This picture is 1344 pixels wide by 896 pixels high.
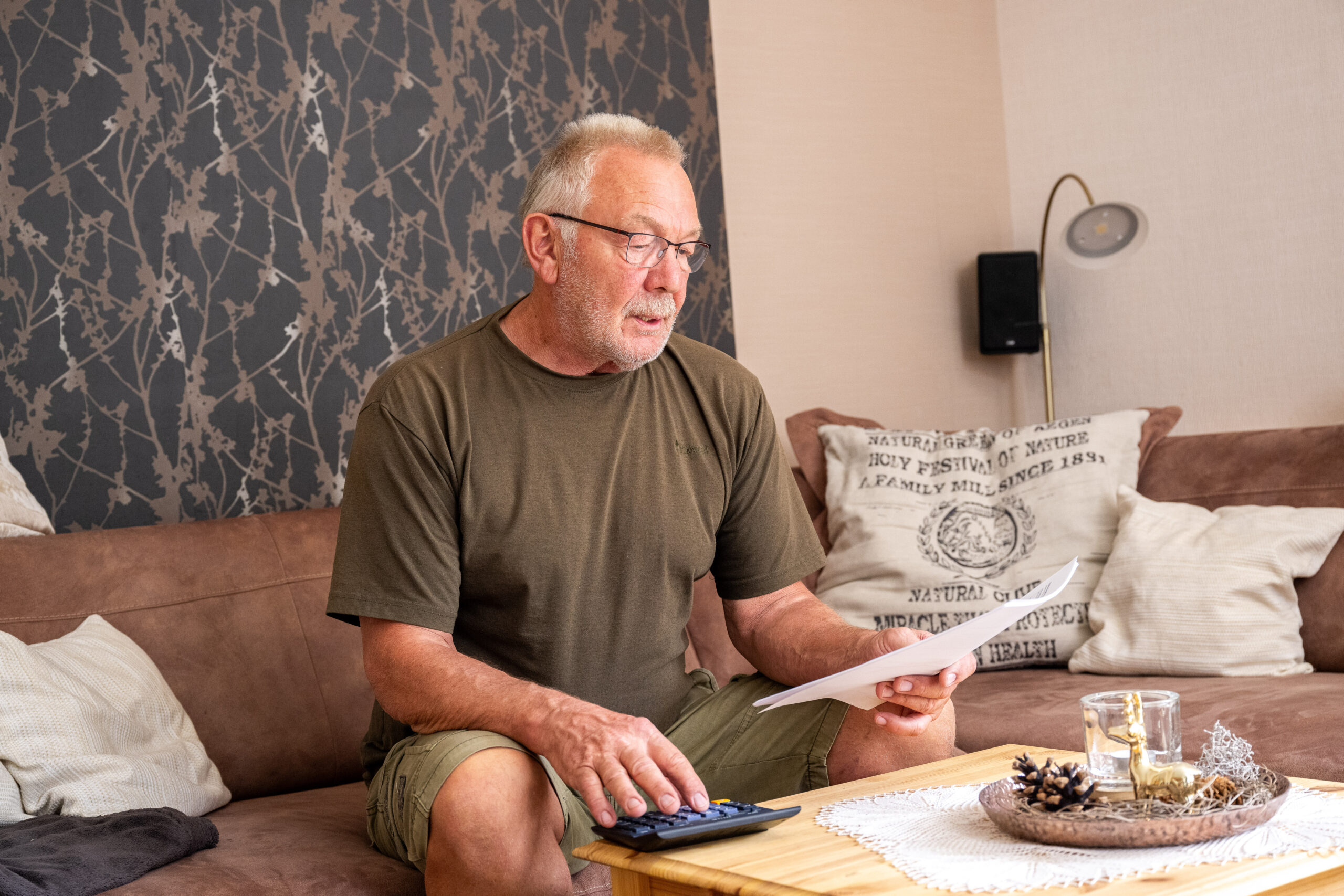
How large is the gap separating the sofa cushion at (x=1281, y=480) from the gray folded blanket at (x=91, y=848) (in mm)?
1940

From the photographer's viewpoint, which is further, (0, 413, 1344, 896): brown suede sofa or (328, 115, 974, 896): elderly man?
(0, 413, 1344, 896): brown suede sofa

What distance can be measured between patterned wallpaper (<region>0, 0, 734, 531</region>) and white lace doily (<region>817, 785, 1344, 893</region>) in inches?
59.9

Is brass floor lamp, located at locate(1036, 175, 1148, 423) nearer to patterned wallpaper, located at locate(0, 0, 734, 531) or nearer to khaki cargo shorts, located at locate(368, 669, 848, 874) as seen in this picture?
patterned wallpaper, located at locate(0, 0, 734, 531)

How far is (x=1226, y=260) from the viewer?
3328 mm

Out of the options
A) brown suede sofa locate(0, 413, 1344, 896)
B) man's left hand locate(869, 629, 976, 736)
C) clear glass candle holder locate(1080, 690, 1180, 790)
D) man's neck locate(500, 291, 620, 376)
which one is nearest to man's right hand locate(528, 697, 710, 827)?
man's left hand locate(869, 629, 976, 736)

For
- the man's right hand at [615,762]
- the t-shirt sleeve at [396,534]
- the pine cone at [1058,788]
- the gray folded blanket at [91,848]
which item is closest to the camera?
the pine cone at [1058,788]

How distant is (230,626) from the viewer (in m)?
2.16

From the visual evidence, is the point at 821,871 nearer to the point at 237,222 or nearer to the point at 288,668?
the point at 288,668

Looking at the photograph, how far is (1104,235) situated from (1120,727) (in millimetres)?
2273

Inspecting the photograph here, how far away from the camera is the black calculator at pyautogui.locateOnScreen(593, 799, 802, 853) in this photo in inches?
47.2

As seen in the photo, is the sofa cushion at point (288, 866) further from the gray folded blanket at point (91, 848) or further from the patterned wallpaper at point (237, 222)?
the patterned wallpaper at point (237, 222)

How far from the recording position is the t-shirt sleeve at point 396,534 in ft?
5.24

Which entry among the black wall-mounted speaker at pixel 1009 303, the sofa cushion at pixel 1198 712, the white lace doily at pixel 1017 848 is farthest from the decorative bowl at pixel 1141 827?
the black wall-mounted speaker at pixel 1009 303

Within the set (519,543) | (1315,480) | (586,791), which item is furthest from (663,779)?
(1315,480)
